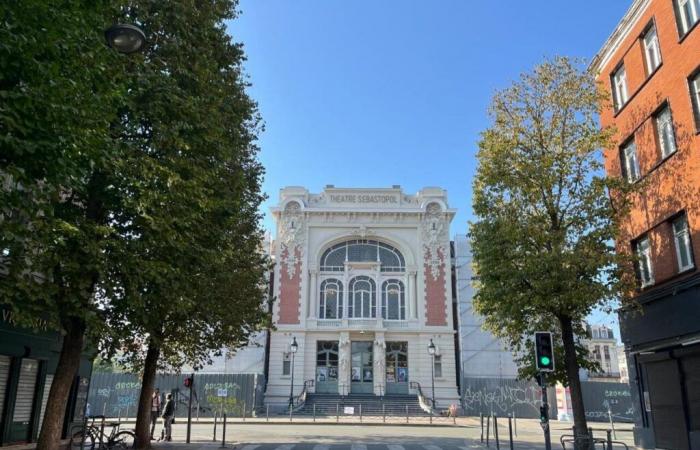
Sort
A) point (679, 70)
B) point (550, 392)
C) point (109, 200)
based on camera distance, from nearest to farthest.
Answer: point (109, 200)
point (679, 70)
point (550, 392)

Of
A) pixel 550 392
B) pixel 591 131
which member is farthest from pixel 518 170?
pixel 550 392

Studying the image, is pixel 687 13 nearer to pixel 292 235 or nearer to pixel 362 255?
pixel 362 255

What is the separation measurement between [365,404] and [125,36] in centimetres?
2988

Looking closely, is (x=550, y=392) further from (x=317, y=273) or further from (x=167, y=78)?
(x=167, y=78)

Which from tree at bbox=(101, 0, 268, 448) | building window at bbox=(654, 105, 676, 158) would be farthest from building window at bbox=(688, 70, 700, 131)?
tree at bbox=(101, 0, 268, 448)

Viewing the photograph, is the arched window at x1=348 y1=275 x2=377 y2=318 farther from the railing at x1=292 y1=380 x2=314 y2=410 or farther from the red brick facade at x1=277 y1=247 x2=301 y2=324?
the railing at x1=292 y1=380 x2=314 y2=410

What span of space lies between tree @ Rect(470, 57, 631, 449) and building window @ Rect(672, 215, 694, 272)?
1368 mm

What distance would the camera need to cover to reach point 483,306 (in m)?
16.2

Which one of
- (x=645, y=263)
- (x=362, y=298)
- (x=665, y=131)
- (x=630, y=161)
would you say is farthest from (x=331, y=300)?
(x=665, y=131)

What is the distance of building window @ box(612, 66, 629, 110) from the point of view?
1858 centimetres

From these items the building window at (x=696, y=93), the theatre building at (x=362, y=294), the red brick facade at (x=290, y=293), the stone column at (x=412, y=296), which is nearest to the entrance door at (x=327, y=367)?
the theatre building at (x=362, y=294)

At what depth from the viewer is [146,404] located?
1577 centimetres

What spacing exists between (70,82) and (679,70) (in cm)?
1464

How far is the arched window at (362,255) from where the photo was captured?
1574 inches
